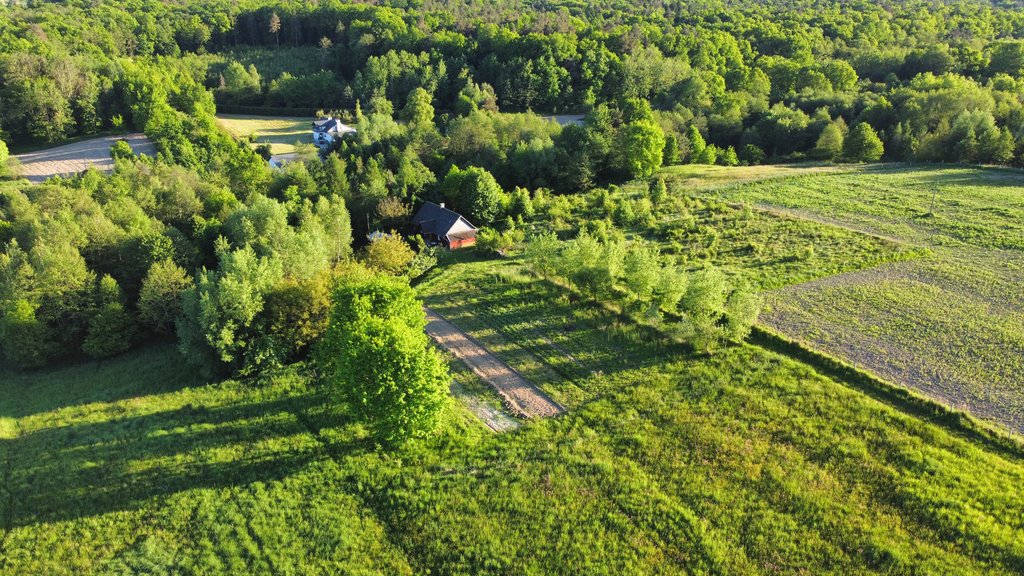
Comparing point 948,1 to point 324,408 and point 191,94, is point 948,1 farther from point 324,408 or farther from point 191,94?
point 324,408

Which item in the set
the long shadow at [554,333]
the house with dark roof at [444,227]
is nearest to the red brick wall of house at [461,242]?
the house with dark roof at [444,227]

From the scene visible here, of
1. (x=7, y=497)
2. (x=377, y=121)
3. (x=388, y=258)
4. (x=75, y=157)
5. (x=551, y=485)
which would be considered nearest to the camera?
(x=551, y=485)

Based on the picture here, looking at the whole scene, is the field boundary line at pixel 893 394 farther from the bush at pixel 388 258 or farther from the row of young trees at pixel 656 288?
the bush at pixel 388 258

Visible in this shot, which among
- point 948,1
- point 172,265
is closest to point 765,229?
point 172,265

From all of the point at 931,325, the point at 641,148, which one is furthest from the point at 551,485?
the point at 641,148

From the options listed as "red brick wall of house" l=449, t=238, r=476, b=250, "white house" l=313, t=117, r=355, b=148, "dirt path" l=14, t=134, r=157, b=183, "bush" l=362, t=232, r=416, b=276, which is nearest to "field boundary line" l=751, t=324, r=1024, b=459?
"bush" l=362, t=232, r=416, b=276

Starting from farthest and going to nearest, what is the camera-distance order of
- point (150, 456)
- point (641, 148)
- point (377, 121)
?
point (377, 121)
point (641, 148)
point (150, 456)

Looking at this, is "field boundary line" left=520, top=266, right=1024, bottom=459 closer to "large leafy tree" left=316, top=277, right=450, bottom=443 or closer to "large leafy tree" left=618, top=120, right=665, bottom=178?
"large leafy tree" left=316, top=277, right=450, bottom=443

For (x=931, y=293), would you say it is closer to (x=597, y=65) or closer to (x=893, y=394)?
(x=893, y=394)

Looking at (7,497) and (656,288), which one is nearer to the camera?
(7,497)
